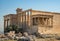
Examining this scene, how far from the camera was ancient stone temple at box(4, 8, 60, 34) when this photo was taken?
95.9 feet

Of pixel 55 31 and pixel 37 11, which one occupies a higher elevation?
pixel 37 11

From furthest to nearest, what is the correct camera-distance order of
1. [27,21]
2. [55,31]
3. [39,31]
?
[55,31]
[27,21]
[39,31]

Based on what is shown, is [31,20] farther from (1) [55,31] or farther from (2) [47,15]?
(1) [55,31]

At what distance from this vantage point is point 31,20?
97.4 ft

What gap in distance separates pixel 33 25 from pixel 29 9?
297 centimetres

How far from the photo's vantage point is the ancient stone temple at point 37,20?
2922 centimetres

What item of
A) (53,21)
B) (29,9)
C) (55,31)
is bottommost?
(55,31)

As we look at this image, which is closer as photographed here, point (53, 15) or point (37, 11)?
point (37, 11)

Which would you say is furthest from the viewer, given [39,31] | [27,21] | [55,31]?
[55,31]

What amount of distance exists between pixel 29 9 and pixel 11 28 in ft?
15.5

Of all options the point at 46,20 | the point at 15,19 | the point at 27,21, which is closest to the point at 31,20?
the point at 27,21

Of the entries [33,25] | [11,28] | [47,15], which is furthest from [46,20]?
[11,28]

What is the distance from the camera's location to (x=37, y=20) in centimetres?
2945

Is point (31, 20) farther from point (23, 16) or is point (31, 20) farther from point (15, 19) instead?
point (15, 19)
